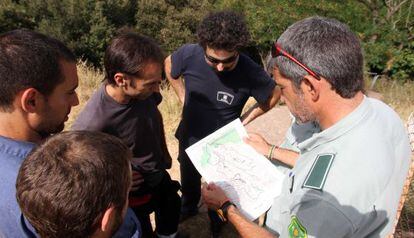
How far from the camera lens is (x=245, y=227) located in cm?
185

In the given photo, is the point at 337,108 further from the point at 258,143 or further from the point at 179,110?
the point at 179,110

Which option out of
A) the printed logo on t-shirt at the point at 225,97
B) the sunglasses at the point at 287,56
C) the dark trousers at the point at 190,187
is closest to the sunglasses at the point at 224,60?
the printed logo on t-shirt at the point at 225,97

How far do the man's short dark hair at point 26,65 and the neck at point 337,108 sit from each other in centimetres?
111

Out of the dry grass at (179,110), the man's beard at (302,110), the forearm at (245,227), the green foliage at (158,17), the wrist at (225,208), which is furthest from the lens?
the green foliage at (158,17)

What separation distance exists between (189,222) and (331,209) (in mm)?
2641

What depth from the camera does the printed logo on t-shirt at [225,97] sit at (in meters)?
3.06

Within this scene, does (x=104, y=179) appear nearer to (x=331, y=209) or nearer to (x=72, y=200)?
(x=72, y=200)

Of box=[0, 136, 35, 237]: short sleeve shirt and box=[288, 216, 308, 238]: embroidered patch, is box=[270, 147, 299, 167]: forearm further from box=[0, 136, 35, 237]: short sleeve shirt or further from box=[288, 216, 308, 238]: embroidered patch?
box=[0, 136, 35, 237]: short sleeve shirt

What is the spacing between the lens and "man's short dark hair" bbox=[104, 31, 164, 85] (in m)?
2.34

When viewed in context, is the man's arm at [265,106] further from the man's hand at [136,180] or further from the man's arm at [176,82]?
the man's hand at [136,180]

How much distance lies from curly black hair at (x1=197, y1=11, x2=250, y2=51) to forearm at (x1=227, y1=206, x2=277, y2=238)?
1327mm

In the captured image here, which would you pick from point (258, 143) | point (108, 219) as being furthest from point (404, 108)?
point (108, 219)

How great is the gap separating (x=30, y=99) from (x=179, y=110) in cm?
467

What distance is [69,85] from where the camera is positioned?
164 centimetres
